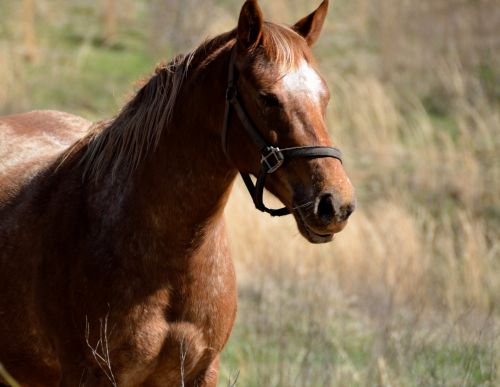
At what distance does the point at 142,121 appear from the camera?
3230 millimetres

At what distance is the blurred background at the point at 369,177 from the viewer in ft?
16.3

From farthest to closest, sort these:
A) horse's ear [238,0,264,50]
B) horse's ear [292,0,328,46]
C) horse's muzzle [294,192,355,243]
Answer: horse's ear [292,0,328,46] < horse's ear [238,0,264,50] < horse's muzzle [294,192,355,243]

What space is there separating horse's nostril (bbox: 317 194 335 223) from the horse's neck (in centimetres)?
48

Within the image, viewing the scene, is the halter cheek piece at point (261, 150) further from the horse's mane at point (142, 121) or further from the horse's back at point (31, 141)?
the horse's back at point (31, 141)

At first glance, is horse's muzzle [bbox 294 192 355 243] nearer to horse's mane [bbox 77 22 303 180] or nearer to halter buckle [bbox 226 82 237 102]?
halter buckle [bbox 226 82 237 102]

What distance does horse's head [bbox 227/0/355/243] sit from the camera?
272 centimetres

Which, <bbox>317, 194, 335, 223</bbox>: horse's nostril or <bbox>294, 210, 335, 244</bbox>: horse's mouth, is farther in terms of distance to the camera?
<bbox>294, 210, 335, 244</bbox>: horse's mouth

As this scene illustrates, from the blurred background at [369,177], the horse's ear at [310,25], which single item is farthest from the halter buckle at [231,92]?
the blurred background at [369,177]

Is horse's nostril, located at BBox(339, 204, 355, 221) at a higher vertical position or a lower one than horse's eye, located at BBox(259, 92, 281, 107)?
lower

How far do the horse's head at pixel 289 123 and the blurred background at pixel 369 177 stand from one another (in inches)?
14.5

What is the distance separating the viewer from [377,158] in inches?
404

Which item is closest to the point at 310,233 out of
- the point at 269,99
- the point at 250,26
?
the point at 269,99

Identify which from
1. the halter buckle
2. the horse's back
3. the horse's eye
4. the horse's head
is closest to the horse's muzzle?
→ the horse's head

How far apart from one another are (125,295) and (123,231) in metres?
0.23
